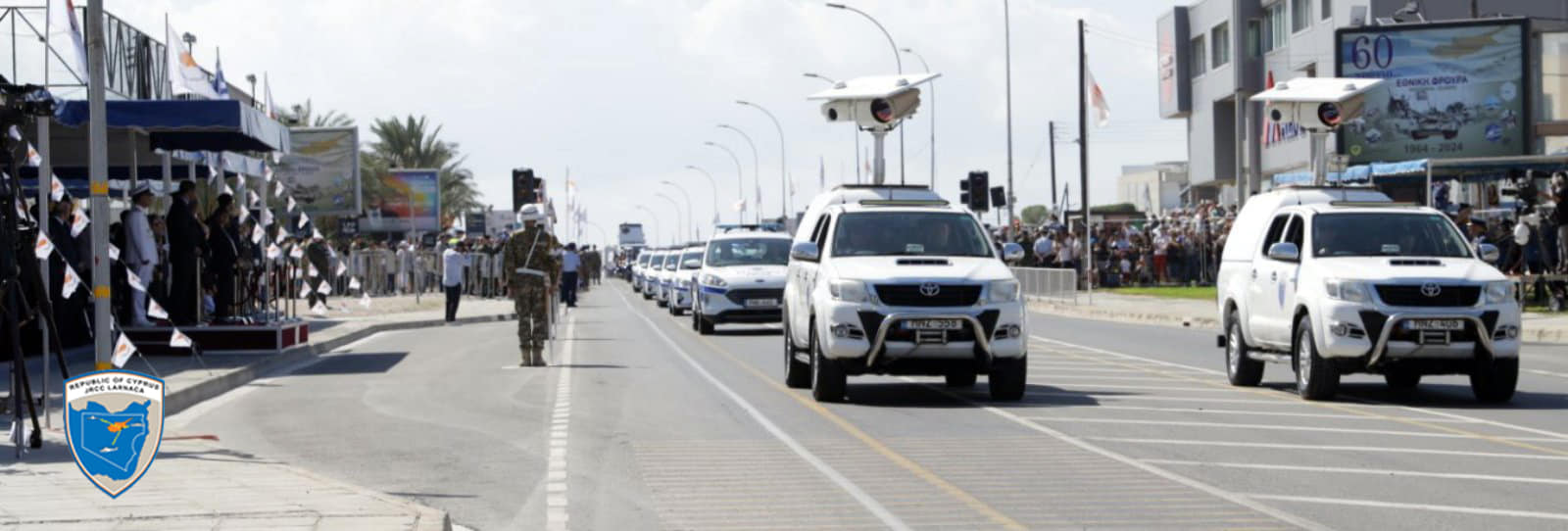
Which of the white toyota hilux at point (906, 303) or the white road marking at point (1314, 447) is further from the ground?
the white toyota hilux at point (906, 303)

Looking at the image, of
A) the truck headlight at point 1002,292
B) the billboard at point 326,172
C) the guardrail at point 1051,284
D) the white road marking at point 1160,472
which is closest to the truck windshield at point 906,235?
the truck headlight at point 1002,292

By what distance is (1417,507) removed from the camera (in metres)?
9.62

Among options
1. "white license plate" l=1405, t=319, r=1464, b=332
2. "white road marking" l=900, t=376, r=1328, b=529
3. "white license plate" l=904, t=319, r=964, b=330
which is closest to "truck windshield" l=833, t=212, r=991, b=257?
"white license plate" l=904, t=319, r=964, b=330

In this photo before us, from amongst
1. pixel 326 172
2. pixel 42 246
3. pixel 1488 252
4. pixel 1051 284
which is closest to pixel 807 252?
pixel 1488 252

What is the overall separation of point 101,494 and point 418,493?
1.67 m

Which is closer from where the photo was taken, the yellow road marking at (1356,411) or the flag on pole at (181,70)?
the yellow road marking at (1356,411)

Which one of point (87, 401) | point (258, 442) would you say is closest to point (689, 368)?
point (258, 442)

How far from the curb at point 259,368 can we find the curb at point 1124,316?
44.0 ft

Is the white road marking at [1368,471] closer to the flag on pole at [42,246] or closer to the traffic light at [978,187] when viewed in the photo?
the flag on pole at [42,246]

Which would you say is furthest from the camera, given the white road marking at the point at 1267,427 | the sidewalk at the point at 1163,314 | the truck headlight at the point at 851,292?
the sidewalk at the point at 1163,314

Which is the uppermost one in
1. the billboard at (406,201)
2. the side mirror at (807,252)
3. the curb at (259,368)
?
the billboard at (406,201)

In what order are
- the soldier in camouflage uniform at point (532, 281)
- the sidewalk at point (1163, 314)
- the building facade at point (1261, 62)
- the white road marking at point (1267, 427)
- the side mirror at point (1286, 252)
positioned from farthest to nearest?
the building facade at point (1261, 62), the sidewalk at point (1163, 314), the soldier in camouflage uniform at point (532, 281), the side mirror at point (1286, 252), the white road marking at point (1267, 427)

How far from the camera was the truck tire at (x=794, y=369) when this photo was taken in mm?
17828

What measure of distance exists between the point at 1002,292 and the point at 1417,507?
262 inches
